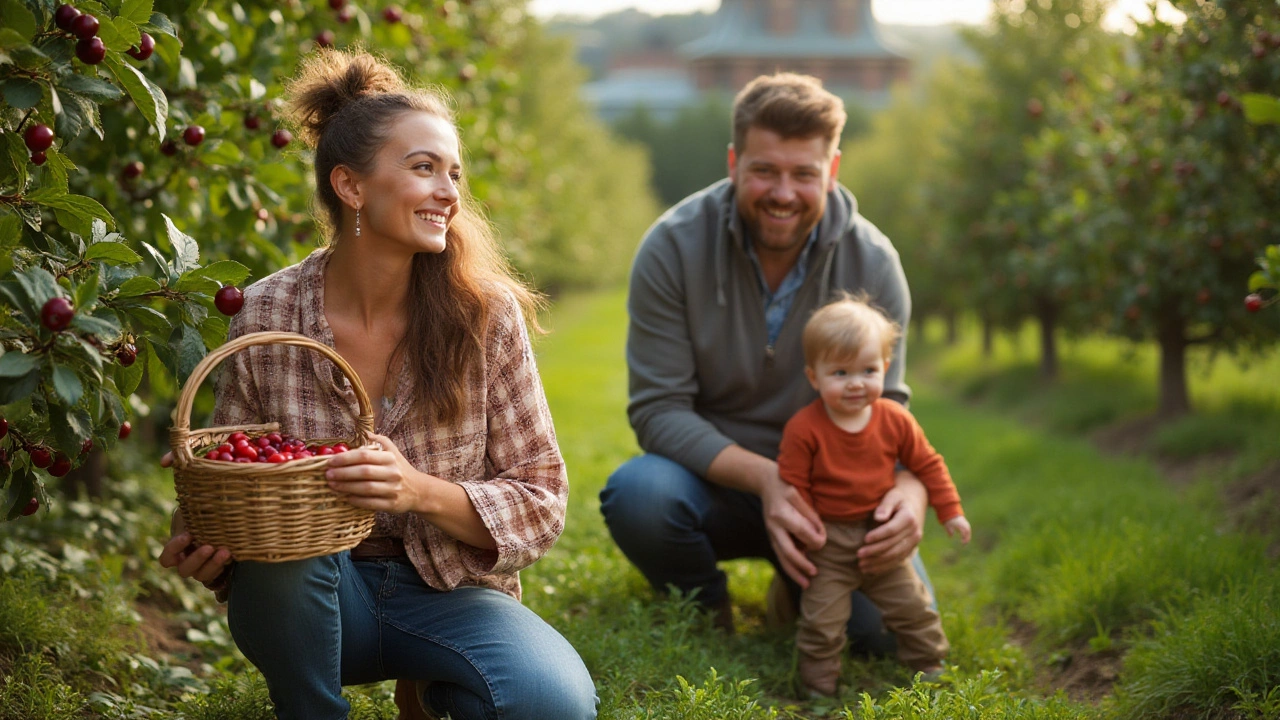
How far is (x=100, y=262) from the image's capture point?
84.4 inches

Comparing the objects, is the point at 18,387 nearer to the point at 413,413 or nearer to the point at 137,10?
the point at 137,10

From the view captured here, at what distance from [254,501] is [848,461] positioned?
1.80 metres

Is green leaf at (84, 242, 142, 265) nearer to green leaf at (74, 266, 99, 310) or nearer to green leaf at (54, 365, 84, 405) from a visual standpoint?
green leaf at (74, 266, 99, 310)

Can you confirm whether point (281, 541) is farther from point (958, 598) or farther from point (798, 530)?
point (958, 598)

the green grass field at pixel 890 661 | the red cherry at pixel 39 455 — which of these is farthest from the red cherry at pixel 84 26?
the green grass field at pixel 890 661

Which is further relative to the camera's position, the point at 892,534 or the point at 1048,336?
the point at 1048,336

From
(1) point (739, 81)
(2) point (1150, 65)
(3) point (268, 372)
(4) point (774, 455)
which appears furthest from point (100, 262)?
(1) point (739, 81)

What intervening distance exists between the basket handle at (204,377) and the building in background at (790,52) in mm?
80300

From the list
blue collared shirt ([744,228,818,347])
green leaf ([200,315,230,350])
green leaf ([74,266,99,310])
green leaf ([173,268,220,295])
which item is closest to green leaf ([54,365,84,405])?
green leaf ([74,266,99,310])

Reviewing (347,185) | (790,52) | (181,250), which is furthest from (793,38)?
(181,250)

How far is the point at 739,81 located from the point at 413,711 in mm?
84696

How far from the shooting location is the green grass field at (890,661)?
2.86 m

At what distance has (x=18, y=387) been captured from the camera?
1.95m

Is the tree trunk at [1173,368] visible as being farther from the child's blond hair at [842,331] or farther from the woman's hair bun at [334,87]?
the woman's hair bun at [334,87]
